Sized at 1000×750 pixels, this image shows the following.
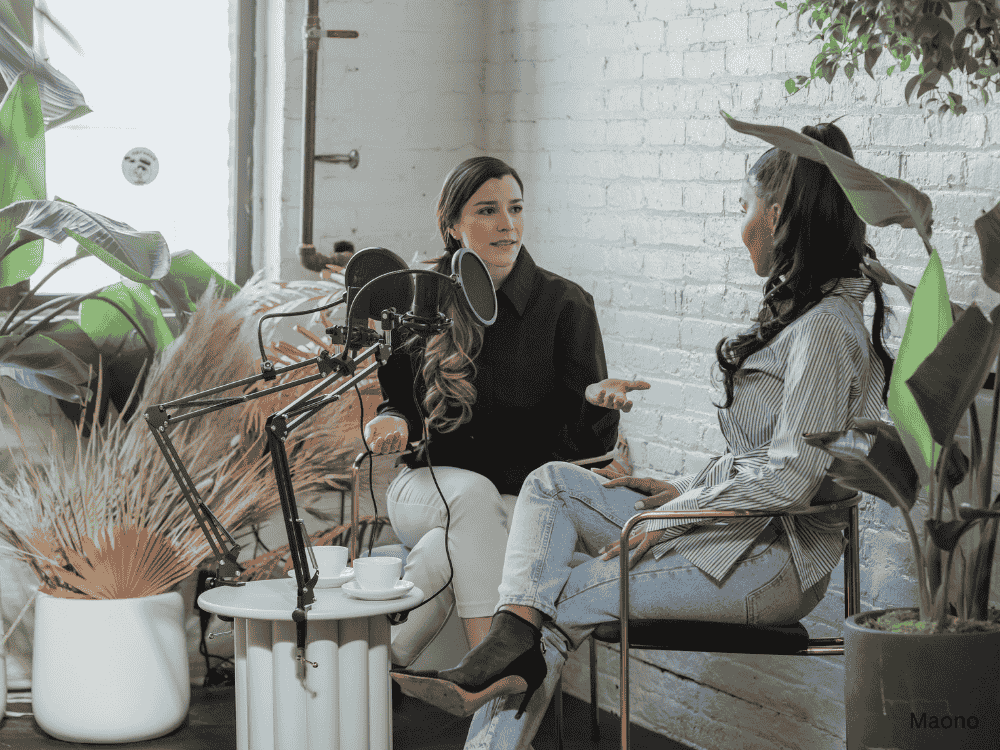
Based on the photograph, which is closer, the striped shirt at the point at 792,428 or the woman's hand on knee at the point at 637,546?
the striped shirt at the point at 792,428

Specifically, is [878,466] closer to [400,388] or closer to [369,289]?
[369,289]

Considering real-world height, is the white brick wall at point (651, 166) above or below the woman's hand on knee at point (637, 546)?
above

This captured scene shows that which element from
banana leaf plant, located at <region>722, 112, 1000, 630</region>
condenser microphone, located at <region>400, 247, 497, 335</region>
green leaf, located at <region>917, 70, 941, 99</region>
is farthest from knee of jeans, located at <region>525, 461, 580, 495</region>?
green leaf, located at <region>917, 70, 941, 99</region>

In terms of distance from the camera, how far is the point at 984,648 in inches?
67.2

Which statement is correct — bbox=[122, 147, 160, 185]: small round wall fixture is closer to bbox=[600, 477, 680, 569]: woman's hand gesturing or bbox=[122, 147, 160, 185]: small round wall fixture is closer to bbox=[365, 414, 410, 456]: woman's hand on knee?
bbox=[365, 414, 410, 456]: woman's hand on knee

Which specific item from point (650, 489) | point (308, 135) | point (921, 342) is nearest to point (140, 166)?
point (308, 135)

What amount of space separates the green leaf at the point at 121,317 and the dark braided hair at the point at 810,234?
5.52 feet

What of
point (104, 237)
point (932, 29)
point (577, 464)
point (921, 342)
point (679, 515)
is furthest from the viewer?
point (104, 237)

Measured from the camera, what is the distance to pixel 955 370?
161cm

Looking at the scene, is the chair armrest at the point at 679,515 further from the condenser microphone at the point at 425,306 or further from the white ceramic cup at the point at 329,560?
the white ceramic cup at the point at 329,560

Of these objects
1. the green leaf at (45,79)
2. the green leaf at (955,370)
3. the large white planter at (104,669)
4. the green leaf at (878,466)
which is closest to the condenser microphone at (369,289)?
the green leaf at (878,466)

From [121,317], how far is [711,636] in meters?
1.85

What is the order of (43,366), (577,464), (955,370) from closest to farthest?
(955,370) < (577,464) < (43,366)

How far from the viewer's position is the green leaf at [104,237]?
2.72 metres
